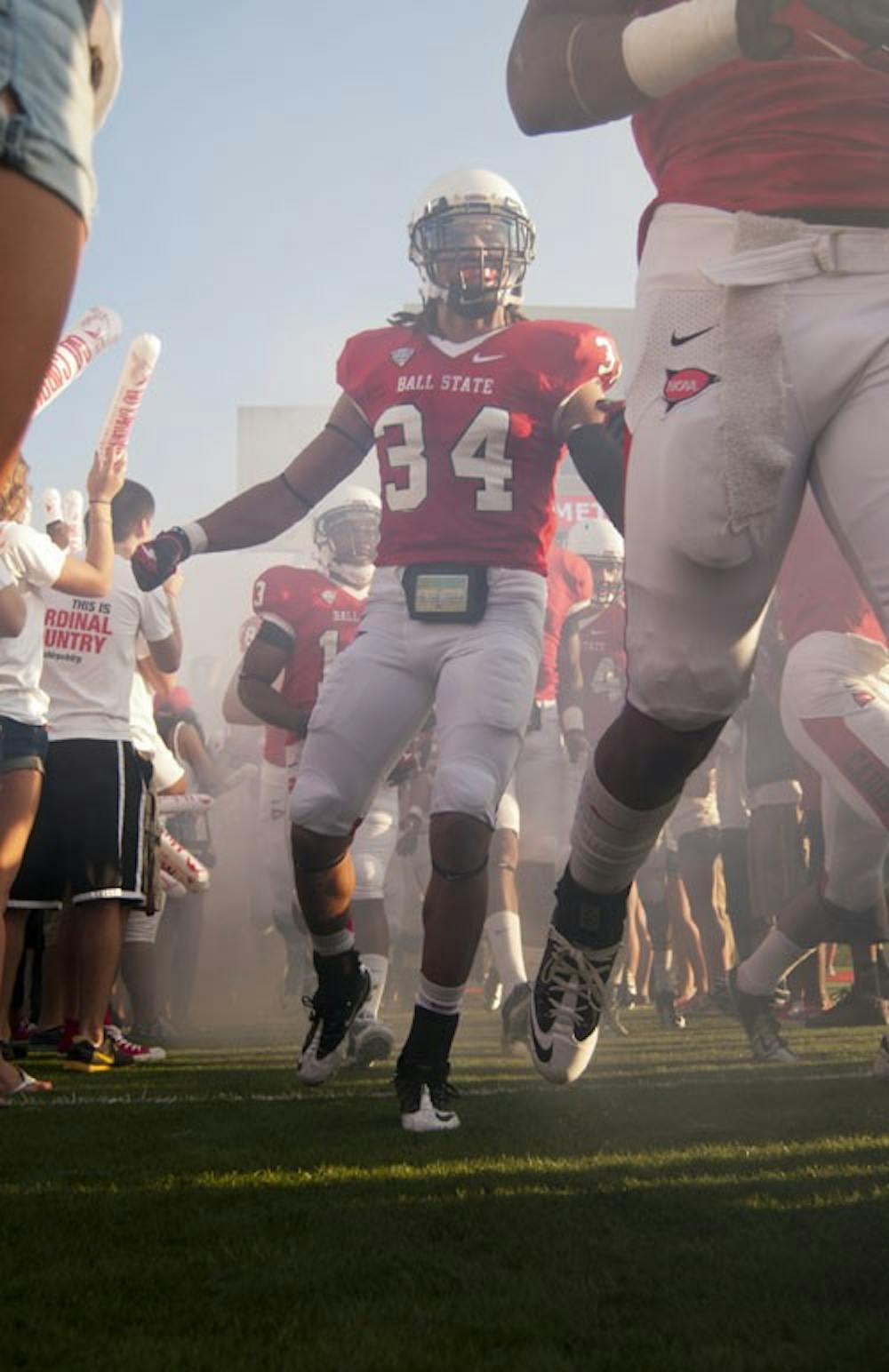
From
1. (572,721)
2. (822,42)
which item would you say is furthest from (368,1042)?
(822,42)

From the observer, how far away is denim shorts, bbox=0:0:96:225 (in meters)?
1.49

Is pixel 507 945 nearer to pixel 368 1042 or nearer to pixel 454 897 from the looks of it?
pixel 368 1042

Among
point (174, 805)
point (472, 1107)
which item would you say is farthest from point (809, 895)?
point (174, 805)

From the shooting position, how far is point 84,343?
6.50 m

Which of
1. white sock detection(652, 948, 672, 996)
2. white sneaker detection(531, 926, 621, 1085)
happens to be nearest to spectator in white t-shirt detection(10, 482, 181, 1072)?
white sneaker detection(531, 926, 621, 1085)

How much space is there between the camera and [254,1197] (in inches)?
101

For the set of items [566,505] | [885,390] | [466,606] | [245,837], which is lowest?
[245,837]

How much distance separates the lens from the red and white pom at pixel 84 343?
6.16 metres

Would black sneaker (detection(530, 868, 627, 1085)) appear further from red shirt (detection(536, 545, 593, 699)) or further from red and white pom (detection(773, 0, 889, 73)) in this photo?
red shirt (detection(536, 545, 593, 699))

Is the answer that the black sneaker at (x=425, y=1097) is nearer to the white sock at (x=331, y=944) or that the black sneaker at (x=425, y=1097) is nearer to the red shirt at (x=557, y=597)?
the white sock at (x=331, y=944)

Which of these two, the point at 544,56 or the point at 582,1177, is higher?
the point at 544,56

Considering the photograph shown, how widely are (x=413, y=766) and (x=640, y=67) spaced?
3.99m

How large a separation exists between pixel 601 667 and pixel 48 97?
8.08 m

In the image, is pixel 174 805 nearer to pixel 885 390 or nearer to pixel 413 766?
pixel 413 766
